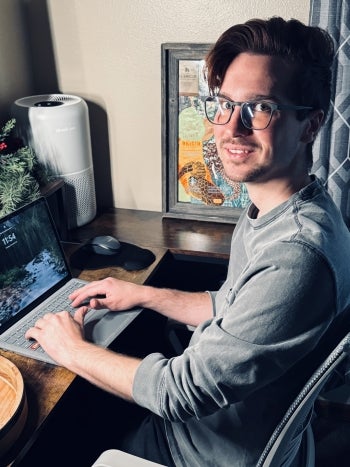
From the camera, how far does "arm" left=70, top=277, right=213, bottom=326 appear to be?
1.23 m

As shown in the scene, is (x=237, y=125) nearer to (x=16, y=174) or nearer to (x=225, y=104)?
(x=225, y=104)

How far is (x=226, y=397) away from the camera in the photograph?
787 mm

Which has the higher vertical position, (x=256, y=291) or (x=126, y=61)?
(x=126, y=61)

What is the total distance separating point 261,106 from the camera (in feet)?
2.97

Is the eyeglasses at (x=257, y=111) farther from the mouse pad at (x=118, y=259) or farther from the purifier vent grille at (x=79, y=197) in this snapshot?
the purifier vent grille at (x=79, y=197)

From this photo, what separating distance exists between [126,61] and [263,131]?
3.12 feet

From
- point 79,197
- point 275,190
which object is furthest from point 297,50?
point 79,197

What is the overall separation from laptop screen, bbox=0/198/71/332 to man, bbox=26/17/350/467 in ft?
0.39

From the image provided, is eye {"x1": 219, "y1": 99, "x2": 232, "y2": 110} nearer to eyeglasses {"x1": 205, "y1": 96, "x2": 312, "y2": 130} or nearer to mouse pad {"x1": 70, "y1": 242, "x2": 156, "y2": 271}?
eyeglasses {"x1": 205, "y1": 96, "x2": 312, "y2": 130}

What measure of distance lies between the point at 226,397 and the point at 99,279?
665mm

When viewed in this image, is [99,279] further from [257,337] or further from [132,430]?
[257,337]

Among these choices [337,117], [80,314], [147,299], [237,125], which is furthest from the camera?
[337,117]

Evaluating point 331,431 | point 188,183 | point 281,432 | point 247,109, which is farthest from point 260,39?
point 331,431

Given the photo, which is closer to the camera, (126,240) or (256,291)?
(256,291)
